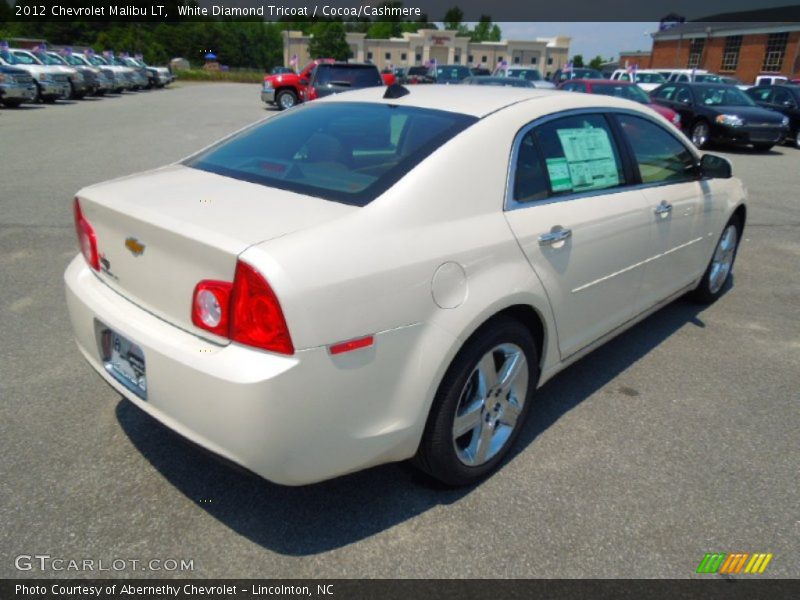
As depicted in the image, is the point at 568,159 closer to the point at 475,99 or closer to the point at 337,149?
the point at 475,99

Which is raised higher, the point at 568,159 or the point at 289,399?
the point at 568,159

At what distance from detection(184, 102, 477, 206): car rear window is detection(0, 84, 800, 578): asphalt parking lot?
1.16 metres

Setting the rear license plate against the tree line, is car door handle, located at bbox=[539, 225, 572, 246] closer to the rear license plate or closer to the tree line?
the rear license plate

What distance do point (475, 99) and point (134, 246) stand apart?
171cm

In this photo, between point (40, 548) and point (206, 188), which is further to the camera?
point (206, 188)

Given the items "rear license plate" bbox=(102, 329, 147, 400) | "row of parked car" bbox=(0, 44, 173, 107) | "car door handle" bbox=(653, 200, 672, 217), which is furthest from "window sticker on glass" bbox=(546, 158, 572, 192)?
"row of parked car" bbox=(0, 44, 173, 107)

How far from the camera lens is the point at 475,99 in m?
2.92

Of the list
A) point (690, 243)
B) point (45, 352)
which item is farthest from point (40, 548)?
point (690, 243)

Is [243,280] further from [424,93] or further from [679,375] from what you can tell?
[679,375]

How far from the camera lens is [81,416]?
3.02m

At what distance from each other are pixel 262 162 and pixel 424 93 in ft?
3.19

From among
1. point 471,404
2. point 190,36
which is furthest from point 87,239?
point 190,36

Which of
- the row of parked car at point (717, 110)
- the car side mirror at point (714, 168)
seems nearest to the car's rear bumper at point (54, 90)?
the row of parked car at point (717, 110)

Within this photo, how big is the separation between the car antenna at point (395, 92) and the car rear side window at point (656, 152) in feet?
4.12
